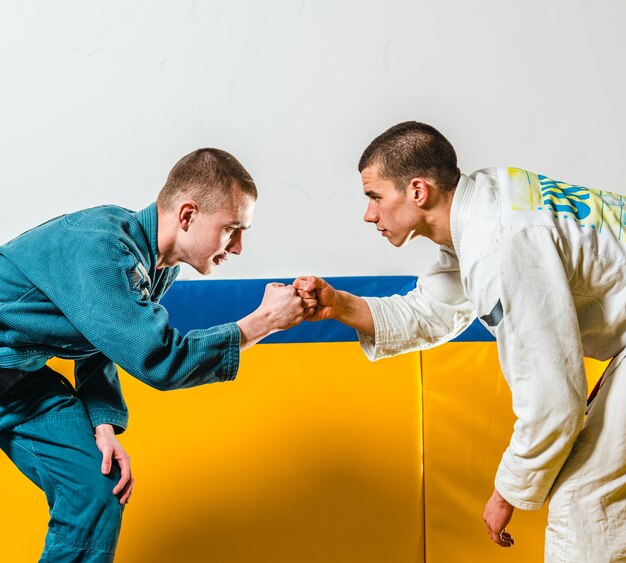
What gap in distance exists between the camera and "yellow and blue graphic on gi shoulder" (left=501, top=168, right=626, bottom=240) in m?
1.63

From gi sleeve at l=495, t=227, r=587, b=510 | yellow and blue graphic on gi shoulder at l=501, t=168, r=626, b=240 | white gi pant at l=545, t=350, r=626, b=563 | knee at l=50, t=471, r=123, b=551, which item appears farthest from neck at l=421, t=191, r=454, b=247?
knee at l=50, t=471, r=123, b=551

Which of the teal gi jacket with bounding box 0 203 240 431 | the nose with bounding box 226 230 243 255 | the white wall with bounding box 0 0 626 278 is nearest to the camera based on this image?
the teal gi jacket with bounding box 0 203 240 431

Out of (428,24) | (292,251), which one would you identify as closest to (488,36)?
(428,24)

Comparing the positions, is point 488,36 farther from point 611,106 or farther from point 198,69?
point 198,69

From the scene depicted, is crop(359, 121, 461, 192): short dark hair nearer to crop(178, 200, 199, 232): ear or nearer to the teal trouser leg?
crop(178, 200, 199, 232): ear

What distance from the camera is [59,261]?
1.57 m

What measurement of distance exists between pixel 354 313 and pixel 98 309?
0.78 m

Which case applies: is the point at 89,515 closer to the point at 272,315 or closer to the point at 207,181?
the point at 272,315

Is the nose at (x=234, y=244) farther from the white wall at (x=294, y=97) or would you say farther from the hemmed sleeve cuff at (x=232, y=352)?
the white wall at (x=294, y=97)

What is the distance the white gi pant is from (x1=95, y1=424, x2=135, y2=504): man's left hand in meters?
0.96

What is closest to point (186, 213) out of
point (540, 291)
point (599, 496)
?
point (540, 291)

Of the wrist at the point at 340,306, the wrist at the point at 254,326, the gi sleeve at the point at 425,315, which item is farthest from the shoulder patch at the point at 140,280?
the gi sleeve at the point at 425,315

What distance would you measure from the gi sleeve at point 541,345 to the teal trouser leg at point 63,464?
35.9 inches

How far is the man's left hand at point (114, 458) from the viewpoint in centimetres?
167
